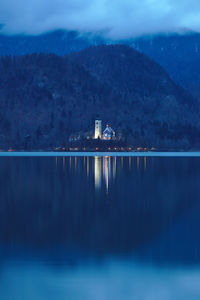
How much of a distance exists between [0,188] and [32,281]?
26.1m

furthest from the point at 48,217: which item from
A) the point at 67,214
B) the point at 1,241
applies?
the point at 1,241

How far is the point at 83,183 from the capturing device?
1825 inches

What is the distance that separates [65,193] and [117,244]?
18414 mm

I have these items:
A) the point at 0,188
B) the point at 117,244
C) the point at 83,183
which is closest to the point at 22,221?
the point at 117,244

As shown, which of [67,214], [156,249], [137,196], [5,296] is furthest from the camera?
[137,196]

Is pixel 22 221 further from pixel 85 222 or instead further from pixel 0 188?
pixel 0 188

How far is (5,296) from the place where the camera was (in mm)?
13031

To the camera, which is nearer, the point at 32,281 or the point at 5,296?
the point at 5,296

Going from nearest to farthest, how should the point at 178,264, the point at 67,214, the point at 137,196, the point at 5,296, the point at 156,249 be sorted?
the point at 5,296
the point at 178,264
the point at 156,249
the point at 67,214
the point at 137,196

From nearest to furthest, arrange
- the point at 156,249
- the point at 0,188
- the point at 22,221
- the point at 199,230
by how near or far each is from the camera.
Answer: the point at 156,249
the point at 199,230
the point at 22,221
the point at 0,188

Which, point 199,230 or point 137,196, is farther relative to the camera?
point 137,196

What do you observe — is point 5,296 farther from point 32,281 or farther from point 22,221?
point 22,221

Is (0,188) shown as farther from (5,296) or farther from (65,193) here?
(5,296)

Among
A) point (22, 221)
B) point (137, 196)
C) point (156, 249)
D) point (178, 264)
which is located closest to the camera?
point (178, 264)
